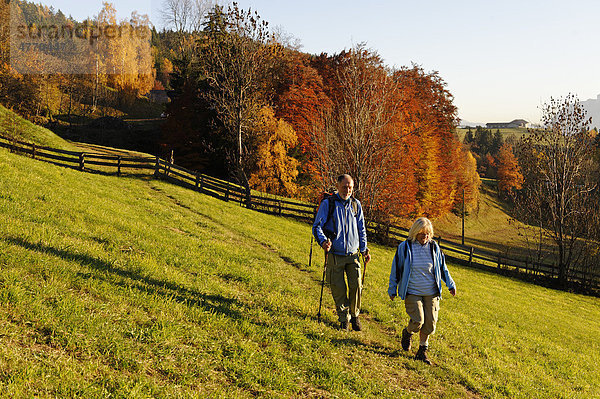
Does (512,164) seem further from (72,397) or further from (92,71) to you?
(72,397)

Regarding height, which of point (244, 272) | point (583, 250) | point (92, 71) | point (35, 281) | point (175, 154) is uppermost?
point (92, 71)

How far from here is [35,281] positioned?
4758mm

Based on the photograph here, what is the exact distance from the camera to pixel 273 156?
2903 cm

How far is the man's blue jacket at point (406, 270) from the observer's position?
5.86m

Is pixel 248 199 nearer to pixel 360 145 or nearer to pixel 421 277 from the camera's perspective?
pixel 360 145

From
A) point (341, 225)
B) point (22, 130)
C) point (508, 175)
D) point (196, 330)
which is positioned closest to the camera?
point (196, 330)

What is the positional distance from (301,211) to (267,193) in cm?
588

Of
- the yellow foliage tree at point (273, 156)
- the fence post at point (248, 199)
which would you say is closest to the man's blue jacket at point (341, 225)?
the fence post at point (248, 199)

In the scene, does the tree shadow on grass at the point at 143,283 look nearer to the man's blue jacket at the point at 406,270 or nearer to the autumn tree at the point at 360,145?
the man's blue jacket at the point at 406,270

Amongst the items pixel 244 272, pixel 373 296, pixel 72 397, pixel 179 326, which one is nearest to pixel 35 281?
pixel 179 326

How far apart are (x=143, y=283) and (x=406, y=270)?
180 inches

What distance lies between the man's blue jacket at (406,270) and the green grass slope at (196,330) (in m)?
1.22

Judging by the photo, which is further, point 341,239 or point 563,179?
point 563,179

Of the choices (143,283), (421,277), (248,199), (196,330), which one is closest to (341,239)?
(421,277)
